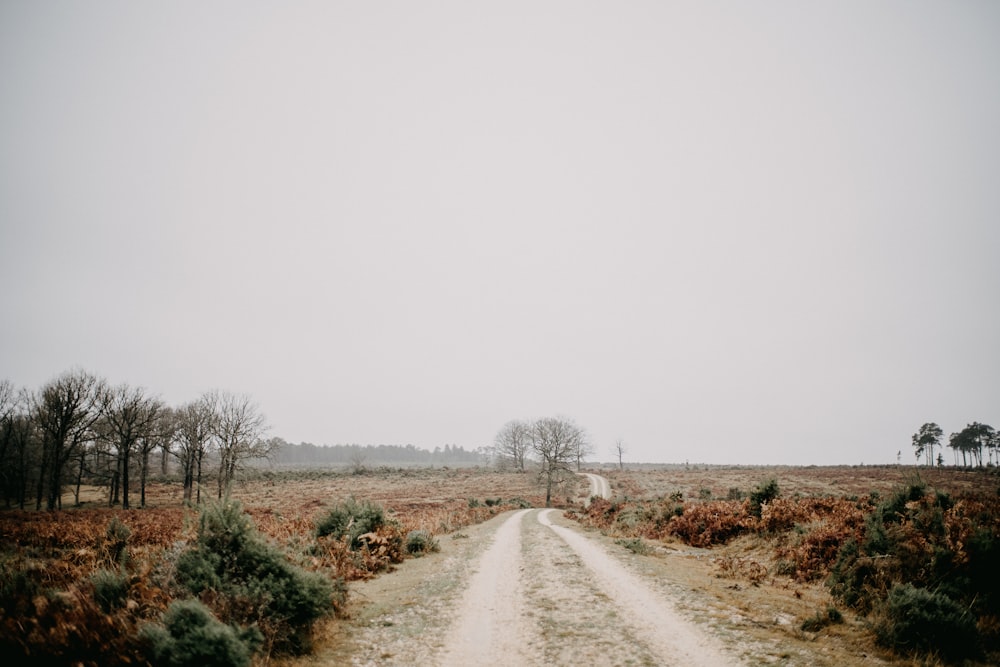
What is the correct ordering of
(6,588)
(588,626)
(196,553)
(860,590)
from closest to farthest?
(6,588), (196,553), (588,626), (860,590)

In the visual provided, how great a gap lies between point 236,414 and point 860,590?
170 ft

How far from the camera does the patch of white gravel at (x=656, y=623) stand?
23.3 feet

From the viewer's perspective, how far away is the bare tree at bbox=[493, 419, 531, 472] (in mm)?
102375

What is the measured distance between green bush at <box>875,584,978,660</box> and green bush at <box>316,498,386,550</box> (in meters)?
15.2

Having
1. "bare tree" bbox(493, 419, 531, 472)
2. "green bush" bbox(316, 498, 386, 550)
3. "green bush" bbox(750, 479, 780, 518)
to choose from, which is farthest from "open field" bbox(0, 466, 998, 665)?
"bare tree" bbox(493, 419, 531, 472)

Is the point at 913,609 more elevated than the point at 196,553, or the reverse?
the point at 196,553

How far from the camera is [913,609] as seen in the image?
703 centimetres

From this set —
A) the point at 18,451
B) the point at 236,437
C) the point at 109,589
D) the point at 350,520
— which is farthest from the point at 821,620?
the point at 18,451

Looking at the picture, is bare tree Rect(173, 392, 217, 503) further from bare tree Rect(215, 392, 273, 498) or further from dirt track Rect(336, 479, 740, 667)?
dirt track Rect(336, 479, 740, 667)

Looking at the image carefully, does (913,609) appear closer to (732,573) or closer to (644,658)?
(644,658)

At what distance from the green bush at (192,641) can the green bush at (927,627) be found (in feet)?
33.5

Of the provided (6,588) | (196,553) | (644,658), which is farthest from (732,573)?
(6,588)

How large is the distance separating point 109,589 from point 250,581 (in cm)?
197

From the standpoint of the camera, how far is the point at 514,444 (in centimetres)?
10412
